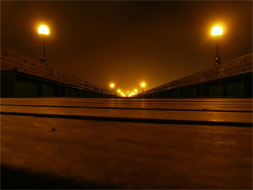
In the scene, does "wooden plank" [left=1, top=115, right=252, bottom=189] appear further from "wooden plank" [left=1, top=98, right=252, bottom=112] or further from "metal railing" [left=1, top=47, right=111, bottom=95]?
"metal railing" [left=1, top=47, right=111, bottom=95]

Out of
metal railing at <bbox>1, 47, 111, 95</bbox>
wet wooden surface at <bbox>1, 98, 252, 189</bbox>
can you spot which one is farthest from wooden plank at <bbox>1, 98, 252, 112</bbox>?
metal railing at <bbox>1, 47, 111, 95</bbox>

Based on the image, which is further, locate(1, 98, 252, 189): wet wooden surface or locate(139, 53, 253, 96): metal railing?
locate(139, 53, 253, 96): metal railing

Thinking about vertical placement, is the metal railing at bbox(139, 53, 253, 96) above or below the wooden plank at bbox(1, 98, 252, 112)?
above

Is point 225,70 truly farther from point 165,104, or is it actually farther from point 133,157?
point 133,157

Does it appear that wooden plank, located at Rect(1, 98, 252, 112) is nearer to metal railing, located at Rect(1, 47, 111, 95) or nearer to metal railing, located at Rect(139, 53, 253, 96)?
metal railing, located at Rect(1, 47, 111, 95)

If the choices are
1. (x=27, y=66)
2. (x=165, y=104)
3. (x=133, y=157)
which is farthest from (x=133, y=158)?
(x=27, y=66)

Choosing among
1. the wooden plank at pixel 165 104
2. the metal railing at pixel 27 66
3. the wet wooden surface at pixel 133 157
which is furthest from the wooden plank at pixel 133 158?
the metal railing at pixel 27 66

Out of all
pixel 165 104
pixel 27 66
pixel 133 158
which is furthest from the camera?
pixel 27 66

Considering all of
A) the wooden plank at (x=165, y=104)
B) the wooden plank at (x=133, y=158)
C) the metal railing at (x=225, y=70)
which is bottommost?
the wooden plank at (x=133, y=158)

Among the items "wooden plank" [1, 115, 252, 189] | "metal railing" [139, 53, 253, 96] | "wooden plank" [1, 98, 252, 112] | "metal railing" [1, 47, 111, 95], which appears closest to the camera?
"wooden plank" [1, 115, 252, 189]

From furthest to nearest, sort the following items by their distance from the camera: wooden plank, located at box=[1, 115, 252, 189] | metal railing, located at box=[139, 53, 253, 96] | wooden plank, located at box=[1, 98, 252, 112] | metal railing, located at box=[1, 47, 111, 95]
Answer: metal railing, located at box=[139, 53, 253, 96], metal railing, located at box=[1, 47, 111, 95], wooden plank, located at box=[1, 98, 252, 112], wooden plank, located at box=[1, 115, 252, 189]

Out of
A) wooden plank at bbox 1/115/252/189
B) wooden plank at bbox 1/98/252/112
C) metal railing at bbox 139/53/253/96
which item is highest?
metal railing at bbox 139/53/253/96

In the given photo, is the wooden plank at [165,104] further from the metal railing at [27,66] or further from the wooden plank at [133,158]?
the metal railing at [27,66]

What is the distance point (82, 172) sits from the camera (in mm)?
404
